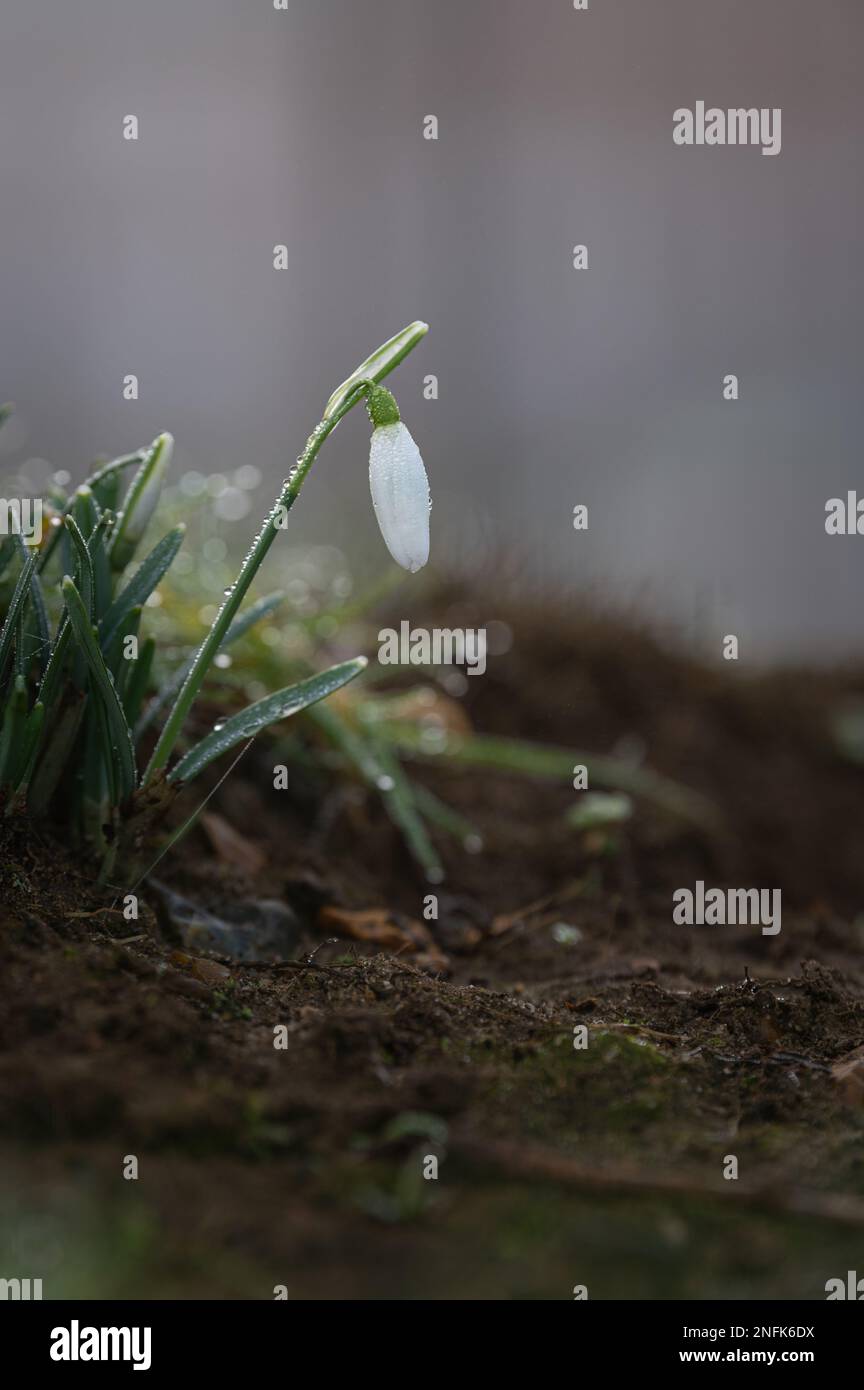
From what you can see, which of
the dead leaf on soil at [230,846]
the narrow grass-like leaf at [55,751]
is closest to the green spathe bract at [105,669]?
the narrow grass-like leaf at [55,751]


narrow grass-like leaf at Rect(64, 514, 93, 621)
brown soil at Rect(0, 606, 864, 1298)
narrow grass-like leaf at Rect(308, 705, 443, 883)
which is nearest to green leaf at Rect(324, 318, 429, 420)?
narrow grass-like leaf at Rect(64, 514, 93, 621)

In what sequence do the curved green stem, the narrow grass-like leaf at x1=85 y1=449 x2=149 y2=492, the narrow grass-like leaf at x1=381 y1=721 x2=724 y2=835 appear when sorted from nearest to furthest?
the curved green stem → the narrow grass-like leaf at x1=85 y1=449 x2=149 y2=492 → the narrow grass-like leaf at x1=381 y1=721 x2=724 y2=835

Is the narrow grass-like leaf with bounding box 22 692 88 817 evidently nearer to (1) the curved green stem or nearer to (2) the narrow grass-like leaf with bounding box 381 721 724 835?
(1) the curved green stem

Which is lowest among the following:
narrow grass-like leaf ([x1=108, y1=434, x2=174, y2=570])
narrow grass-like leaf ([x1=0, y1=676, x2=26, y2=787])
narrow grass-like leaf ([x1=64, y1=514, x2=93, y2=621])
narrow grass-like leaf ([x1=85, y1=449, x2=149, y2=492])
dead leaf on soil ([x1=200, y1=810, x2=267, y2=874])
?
dead leaf on soil ([x1=200, y1=810, x2=267, y2=874])

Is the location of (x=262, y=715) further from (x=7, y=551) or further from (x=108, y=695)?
(x=7, y=551)

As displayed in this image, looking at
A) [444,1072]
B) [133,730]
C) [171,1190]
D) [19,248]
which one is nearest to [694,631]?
[133,730]
